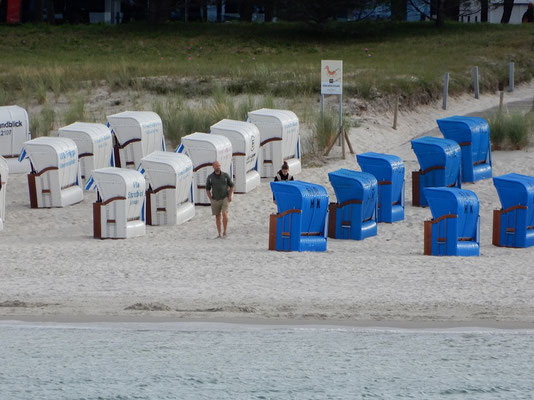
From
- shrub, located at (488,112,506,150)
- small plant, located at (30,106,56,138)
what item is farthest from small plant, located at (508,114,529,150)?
small plant, located at (30,106,56,138)

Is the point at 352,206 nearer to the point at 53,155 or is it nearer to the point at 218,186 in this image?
the point at 218,186

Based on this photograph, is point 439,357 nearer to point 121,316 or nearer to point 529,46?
point 121,316

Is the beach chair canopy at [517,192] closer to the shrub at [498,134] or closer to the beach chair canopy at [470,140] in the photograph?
the beach chair canopy at [470,140]

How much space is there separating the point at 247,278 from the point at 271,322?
1988 mm

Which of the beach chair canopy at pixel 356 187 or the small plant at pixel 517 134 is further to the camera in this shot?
the small plant at pixel 517 134

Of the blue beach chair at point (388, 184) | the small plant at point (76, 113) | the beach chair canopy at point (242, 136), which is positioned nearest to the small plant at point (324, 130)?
the beach chair canopy at point (242, 136)

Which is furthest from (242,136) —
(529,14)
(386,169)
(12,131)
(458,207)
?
(529,14)

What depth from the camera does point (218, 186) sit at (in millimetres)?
16078

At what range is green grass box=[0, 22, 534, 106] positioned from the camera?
97.3 feet

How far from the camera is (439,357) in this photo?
8.86 m

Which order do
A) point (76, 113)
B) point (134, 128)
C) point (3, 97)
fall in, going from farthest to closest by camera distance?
point (3, 97), point (76, 113), point (134, 128)

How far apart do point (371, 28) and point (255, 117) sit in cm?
2466

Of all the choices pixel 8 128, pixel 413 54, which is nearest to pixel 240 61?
pixel 413 54

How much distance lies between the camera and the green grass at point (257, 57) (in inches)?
1168
